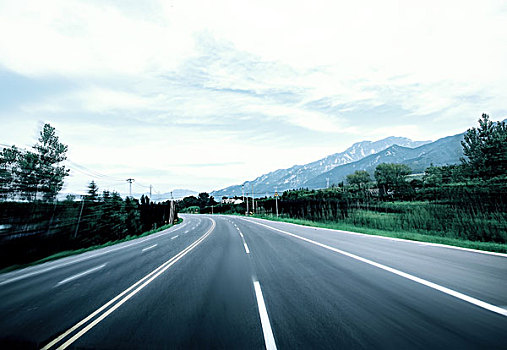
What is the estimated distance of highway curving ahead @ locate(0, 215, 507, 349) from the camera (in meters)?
3.45

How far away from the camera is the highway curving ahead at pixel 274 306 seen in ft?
11.3

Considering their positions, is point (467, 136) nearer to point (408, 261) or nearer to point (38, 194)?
point (408, 261)

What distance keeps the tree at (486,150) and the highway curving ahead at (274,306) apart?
119ft

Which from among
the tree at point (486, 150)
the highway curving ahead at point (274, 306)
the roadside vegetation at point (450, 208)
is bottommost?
the highway curving ahead at point (274, 306)

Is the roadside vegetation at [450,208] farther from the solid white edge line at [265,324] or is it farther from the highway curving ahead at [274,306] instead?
the solid white edge line at [265,324]

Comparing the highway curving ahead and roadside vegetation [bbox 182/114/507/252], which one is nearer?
the highway curving ahead

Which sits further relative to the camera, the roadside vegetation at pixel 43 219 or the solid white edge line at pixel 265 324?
the roadside vegetation at pixel 43 219

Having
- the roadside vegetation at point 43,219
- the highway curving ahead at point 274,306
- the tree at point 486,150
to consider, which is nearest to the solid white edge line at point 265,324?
the highway curving ahead at point 274,306

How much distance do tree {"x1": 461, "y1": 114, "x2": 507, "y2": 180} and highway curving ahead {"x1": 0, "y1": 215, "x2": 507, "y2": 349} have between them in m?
36.3

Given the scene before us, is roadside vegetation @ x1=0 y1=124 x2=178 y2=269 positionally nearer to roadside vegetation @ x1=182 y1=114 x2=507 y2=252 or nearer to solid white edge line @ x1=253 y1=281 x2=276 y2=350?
solid white edge line @ x1=253 y1=281 x2=276 y2=350

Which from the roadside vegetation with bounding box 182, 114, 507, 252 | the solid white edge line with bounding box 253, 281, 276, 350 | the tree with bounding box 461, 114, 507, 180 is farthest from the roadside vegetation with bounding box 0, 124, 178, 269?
the tree with bounding box 461, 114, 507, 180

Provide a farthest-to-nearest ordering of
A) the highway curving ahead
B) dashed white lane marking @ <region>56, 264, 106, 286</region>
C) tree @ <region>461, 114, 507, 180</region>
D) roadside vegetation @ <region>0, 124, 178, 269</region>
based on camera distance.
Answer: tree @ <region>461, 114, 507, 180</region>
roadside vegetation @ <region>0, 124, 178, 269</region>
dashed white lane marking @ <region>56, 264, 106, 286</region>
the highway curving ahead

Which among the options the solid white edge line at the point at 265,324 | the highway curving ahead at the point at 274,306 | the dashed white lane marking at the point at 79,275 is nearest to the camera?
the solid white edge line at the point at 265,324

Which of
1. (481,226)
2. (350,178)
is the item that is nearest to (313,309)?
(481,226)
